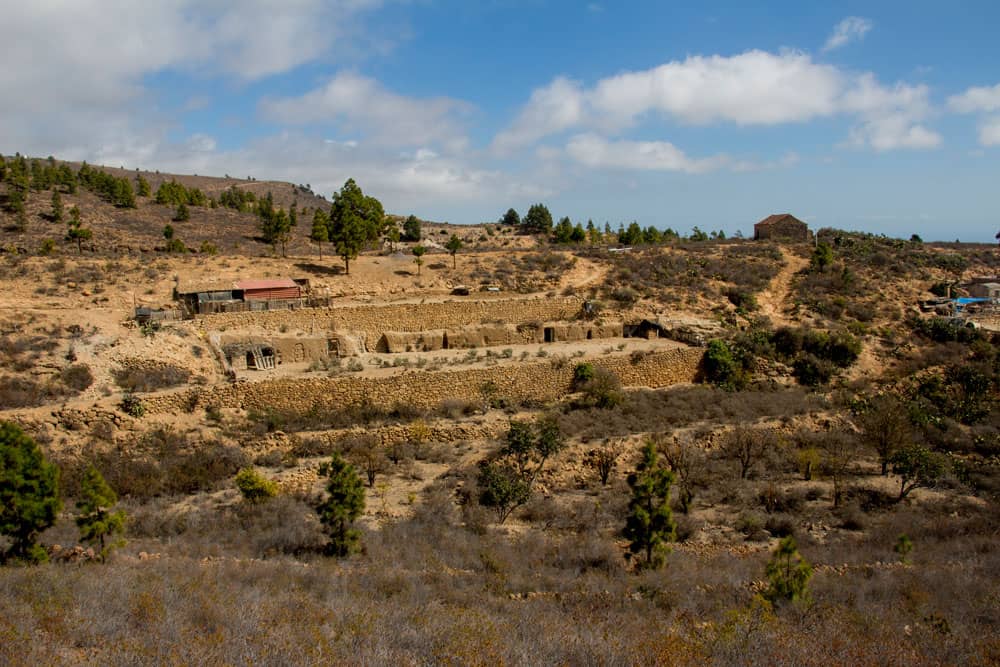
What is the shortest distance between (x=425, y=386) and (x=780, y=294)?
21991 millimetres

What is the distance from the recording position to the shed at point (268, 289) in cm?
2758

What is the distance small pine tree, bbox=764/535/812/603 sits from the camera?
29.9 ft

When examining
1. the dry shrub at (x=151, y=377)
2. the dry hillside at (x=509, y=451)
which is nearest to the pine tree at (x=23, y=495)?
the dry hillside at (x=509, y=451)

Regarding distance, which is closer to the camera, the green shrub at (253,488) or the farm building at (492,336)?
the green shrub at (253,488)

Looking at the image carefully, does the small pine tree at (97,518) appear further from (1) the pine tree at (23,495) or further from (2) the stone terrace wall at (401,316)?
(2) the stone terrace wall at (401,316)

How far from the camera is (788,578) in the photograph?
936 cm

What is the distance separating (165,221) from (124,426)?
35.3 m

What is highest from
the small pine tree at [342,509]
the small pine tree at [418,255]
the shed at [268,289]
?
the small pine tree at [418,255]

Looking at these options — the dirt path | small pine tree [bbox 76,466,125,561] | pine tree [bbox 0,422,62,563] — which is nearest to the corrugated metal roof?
pine tree [bbox 0,422,62,563]

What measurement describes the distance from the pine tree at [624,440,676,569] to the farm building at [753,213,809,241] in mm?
37101

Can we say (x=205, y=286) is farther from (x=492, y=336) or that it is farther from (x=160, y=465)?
(x=160, y=465)

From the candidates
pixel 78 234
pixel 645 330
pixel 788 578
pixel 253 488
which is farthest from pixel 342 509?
pixel 78 234

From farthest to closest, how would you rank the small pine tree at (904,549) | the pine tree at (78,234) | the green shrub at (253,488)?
the pine tree at (78,234)
the green shrub at (253,488)
the small pine tree at (904,549)

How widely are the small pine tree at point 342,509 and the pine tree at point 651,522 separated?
5026 millimetres
